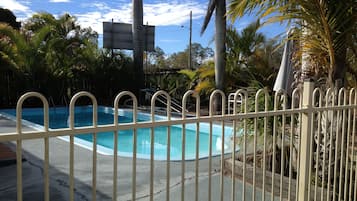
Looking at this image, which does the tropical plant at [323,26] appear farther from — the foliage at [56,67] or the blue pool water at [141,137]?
the foliage at [56,67]

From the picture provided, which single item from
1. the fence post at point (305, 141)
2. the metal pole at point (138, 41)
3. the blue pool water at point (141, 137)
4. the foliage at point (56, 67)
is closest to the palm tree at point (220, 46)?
the blue pool water at point (141, 137)

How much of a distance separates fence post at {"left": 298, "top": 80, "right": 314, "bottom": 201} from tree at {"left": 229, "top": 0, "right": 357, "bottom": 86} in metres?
0.78

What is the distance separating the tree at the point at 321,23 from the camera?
10.5 feet

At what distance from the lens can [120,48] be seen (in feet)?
55.2

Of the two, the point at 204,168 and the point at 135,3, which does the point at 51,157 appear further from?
the point at 135,3

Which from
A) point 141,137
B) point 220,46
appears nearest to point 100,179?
point 141,137

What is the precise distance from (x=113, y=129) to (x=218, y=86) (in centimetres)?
994

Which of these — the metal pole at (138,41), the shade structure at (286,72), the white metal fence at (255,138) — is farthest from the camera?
the metal pole at (138,41)

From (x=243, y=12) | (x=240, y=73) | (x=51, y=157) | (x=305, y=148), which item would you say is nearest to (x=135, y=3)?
(x=240, y=73)

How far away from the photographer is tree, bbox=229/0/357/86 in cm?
319

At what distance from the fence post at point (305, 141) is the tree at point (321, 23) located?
2.57 ft

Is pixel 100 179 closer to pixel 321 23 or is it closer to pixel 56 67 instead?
pixel 321 23

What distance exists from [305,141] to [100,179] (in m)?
2.64

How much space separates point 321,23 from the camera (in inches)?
126
